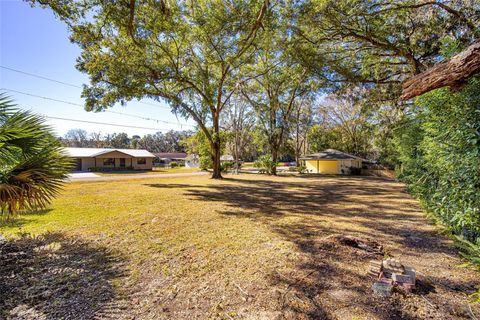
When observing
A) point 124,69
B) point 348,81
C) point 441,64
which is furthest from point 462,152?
point 124,69

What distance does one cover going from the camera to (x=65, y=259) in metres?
3.55

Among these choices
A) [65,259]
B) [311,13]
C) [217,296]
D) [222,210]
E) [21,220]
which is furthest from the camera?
[311,13]

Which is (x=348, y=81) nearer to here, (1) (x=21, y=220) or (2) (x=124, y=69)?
(2) (x=124, y=69)

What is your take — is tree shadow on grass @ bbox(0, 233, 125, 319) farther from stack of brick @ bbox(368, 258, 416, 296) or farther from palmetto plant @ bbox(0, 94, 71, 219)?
stack of brick @ bbox(368, 258, 416, 296)

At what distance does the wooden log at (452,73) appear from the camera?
6.69 feet

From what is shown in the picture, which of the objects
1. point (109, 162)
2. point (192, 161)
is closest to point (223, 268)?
point (109, 162)

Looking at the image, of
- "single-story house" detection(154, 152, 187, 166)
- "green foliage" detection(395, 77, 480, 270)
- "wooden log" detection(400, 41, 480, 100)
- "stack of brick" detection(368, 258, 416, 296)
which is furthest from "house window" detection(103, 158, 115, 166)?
"wooden log" detection(400, 41, 480, 100)

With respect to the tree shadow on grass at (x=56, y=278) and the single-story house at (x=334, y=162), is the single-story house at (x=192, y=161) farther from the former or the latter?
the tree shadow on grass at (x=56, y=278)

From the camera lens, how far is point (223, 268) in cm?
325

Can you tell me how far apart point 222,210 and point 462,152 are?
5.59m

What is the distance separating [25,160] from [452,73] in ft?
17.9

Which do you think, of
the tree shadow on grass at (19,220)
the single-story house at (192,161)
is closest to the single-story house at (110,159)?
the single-story house at (192,161)

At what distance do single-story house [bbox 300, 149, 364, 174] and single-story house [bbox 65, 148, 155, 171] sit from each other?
21.9 meters

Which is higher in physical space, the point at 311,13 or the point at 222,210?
the point at 311,13
